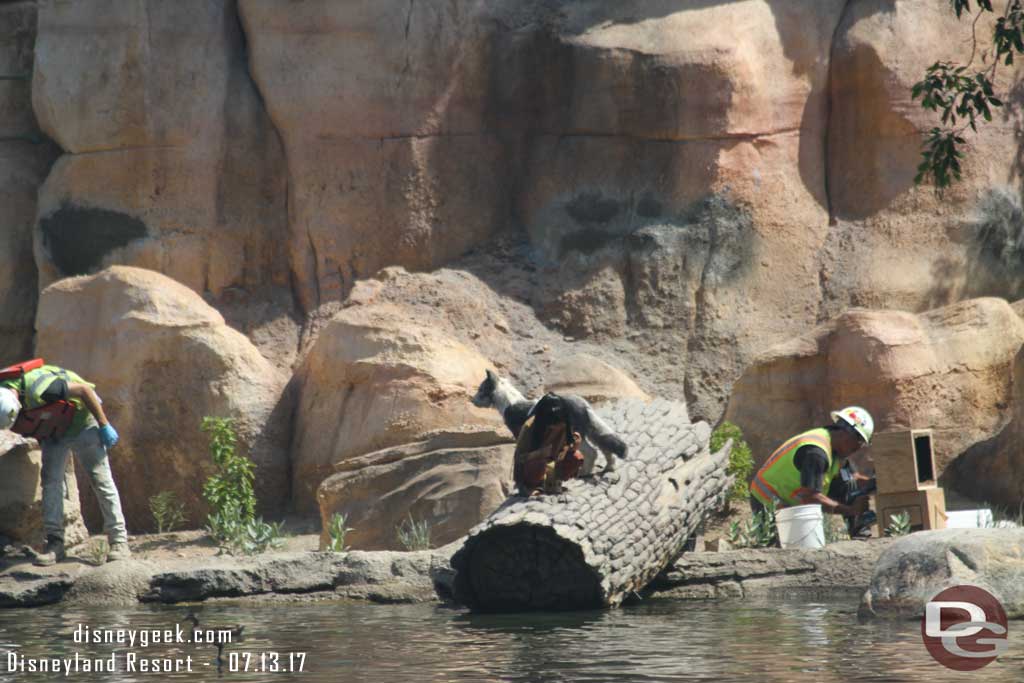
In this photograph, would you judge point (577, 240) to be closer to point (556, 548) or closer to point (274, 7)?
point (274, 7)

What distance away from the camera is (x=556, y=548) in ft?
34.4

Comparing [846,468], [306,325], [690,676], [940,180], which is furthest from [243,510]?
[690,676]

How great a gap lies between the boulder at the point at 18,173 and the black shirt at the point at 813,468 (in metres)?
10.0

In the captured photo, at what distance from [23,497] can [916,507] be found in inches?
274

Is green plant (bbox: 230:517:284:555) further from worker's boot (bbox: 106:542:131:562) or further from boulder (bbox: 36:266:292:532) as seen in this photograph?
boulder (bbox: 36:266:292:532)

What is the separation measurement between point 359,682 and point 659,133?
11231 millimetres

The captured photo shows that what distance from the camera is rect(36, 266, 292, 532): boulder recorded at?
1630 centimetres

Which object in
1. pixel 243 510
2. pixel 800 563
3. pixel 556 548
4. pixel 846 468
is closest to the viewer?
pixel 556 548

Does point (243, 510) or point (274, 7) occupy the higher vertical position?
point (274, 7)

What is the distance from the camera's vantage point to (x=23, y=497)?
13.0 m

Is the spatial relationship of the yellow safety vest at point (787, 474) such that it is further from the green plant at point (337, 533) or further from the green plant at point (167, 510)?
the green plant at point (167, 510)

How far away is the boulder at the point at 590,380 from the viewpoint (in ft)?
53.4

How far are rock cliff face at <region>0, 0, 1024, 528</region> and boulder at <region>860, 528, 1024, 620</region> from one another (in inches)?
316

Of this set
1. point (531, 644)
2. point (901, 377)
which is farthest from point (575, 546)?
point (901, 377)
